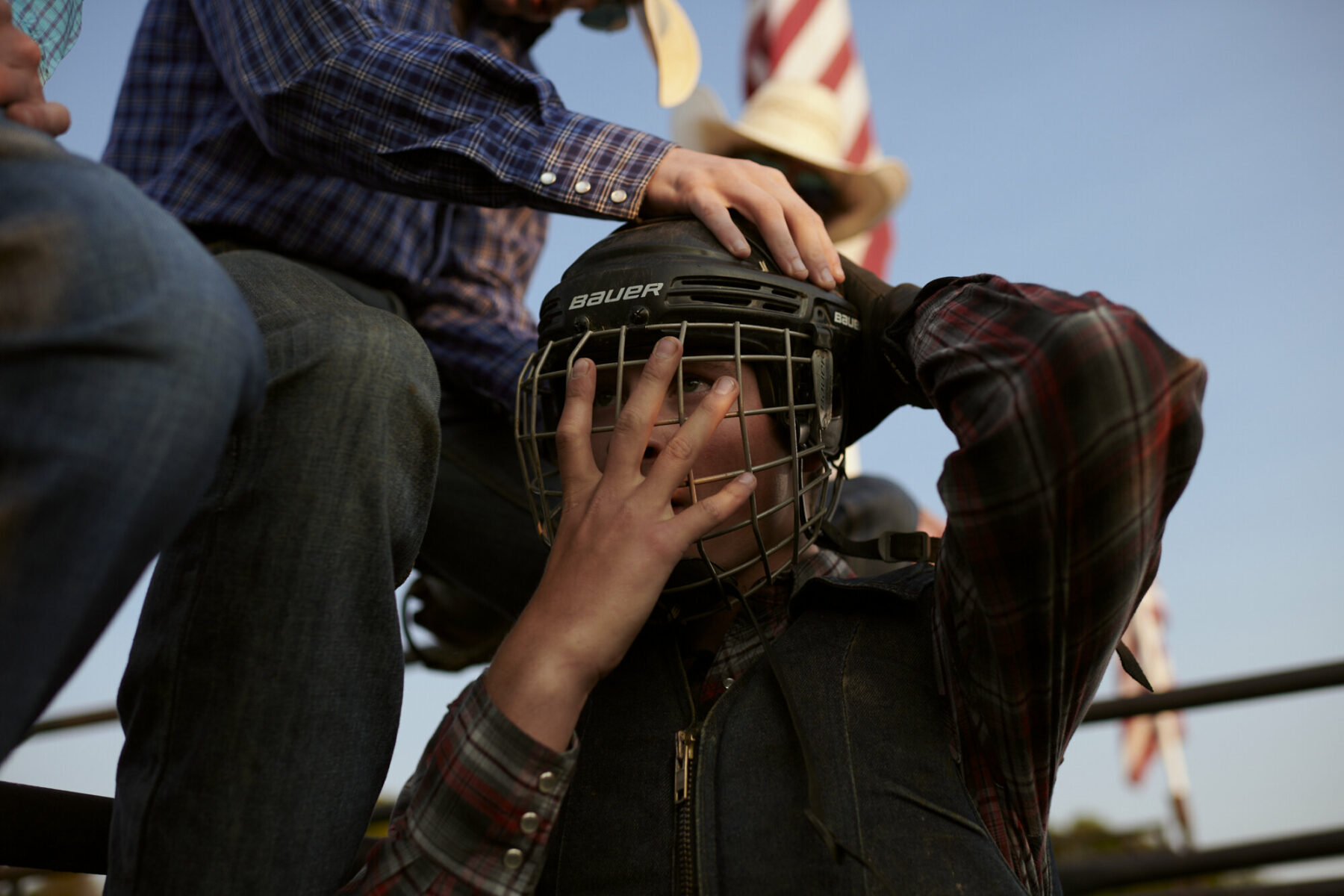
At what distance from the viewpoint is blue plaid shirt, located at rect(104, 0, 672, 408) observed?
1578mm

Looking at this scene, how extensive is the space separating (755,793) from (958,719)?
0.29 meters

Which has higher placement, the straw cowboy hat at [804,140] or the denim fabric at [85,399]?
the straw cowboy hat at [804,140]

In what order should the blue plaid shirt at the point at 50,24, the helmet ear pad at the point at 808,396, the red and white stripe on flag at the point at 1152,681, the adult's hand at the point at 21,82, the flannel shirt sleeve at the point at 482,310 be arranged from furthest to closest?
the red and white stripe on flag at the point at 1152,681 → the flannel shirt sleeve at the point at 482,310 → the helmet ear pad at the point at 808,396 → the blue plaid shirt at the point at 50,24 → the adult's hand at the point at 21,82

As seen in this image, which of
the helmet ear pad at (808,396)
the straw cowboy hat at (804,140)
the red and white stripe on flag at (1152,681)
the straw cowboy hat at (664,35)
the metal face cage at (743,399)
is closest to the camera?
the metal face cage at (743,399)

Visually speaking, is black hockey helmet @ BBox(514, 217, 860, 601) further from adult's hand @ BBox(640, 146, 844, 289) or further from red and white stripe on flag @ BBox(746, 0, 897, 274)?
red and white stripe on flag @ BBox(746, 0, 897, 274)

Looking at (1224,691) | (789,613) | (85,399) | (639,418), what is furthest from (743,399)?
(1224,691)

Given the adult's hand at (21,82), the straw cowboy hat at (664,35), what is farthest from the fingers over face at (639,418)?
the straw cowboy hat at (664,35)

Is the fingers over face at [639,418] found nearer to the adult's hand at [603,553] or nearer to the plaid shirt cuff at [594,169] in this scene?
the adult's hand at [603,553]

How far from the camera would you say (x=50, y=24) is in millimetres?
1242

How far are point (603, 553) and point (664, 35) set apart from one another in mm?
1553

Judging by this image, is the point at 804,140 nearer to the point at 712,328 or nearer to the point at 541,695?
the point at 712,328

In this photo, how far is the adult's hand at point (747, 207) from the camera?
1.56 meters

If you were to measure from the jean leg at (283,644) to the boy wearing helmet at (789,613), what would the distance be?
0.16 m

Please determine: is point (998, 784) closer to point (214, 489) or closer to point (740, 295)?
point (740, 295)
